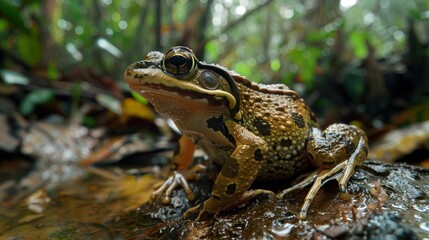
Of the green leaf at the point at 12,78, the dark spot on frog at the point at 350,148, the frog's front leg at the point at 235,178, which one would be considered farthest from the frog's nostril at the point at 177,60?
the green leaf at the point at 12,78

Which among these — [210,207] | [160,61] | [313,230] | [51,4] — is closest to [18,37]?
[51,4]

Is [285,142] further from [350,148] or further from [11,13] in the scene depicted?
[11,13]

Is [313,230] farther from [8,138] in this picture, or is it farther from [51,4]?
[51,4]

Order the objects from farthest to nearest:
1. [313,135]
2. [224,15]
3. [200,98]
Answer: [224,15] → [313,135] → [200,98]

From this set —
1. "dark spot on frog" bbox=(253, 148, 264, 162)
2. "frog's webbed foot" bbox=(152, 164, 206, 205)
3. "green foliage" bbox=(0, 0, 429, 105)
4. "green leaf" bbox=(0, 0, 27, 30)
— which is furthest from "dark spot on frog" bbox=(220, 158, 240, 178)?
"green leaf" bbox=(0, 0, 27, 30)

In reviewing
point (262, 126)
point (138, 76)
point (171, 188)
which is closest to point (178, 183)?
point (171, 188)

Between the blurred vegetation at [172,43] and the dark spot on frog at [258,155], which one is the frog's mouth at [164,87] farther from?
the blurred vegetation at [172,43]
